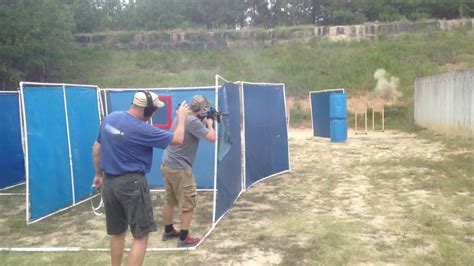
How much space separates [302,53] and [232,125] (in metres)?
24.3

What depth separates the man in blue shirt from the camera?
377 centimetres

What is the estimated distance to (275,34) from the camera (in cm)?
3344

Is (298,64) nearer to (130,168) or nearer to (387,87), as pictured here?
(387,87)

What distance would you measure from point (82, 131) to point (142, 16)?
128 feet

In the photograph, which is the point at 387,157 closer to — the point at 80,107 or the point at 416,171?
the point at 416,171

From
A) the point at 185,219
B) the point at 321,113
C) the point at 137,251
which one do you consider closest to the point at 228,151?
the point at 185,219

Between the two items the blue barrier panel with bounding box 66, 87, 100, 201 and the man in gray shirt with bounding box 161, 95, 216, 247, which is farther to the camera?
the blue barrier panel with bounding box 66, 87, 100, 201

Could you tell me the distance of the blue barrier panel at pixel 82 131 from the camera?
7.23 metres

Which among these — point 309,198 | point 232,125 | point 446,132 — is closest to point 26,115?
point 232,125

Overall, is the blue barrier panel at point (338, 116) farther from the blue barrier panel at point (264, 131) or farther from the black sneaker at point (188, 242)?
the black sneaker at point (188, 242)

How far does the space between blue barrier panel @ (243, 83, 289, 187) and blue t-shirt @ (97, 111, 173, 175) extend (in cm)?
427

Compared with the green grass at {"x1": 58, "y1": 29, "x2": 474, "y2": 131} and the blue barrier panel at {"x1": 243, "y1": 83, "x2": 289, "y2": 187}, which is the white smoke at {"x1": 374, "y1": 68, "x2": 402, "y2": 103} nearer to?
the green grass at {"x1": 58, "y1": 29, "x2": 474, "y2": 131}

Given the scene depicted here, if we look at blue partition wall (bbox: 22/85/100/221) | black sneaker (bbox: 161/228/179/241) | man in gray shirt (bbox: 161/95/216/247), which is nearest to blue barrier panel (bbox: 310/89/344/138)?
blue partition wall (bbox: 22/85/100/221)

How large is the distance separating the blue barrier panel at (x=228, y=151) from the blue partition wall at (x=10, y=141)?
449 centimetres
